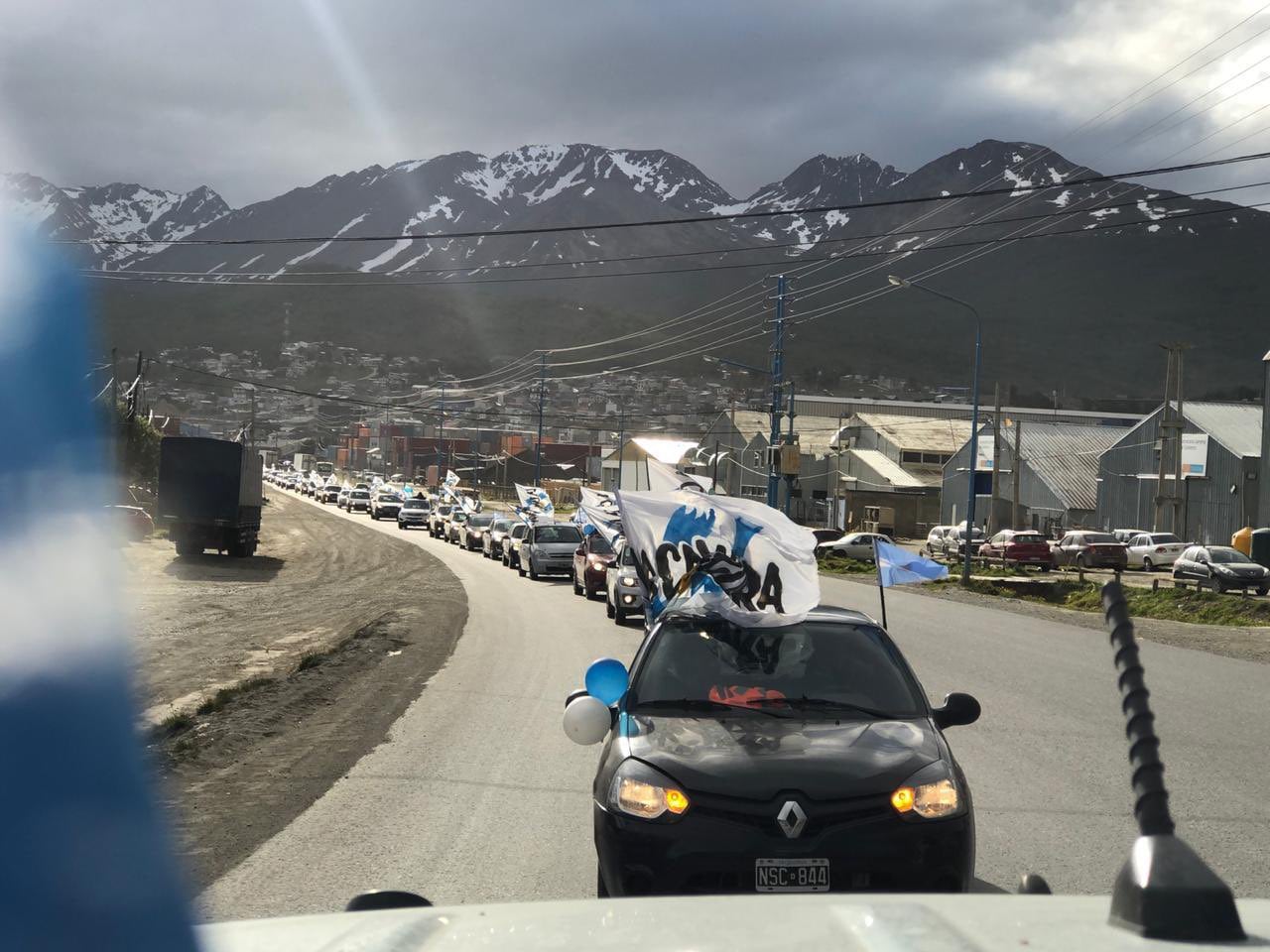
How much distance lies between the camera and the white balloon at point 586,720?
6.23 meters

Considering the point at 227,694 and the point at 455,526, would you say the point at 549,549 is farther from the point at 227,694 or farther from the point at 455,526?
the point at 227,694

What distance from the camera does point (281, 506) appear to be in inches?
3597

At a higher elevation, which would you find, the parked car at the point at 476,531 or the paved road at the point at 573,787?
the paved road at the point at 573,787

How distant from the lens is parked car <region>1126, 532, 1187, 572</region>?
1964 inches

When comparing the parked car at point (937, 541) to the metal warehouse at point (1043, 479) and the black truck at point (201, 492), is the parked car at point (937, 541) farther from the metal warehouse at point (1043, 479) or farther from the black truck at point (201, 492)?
the black truck at point (201, 492)

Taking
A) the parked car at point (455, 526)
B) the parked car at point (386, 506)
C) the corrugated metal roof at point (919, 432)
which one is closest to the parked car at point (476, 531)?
→ the parked car at point (455, 526)

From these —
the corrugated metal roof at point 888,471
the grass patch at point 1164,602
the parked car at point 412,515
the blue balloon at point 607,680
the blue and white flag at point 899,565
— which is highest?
the corrugated metal roof at point 888,471

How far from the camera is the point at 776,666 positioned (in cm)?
691

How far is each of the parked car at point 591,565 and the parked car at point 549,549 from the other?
16.7ft

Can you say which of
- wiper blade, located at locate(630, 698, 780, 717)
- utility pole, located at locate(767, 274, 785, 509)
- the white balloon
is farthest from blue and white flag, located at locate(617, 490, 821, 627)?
utility pole, located at locate(767, 274, 785, 509)

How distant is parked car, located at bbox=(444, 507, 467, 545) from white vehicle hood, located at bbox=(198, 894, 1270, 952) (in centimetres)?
5499

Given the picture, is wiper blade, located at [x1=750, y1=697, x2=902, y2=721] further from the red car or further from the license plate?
the red car

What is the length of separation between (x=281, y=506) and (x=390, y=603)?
6615 centimetres

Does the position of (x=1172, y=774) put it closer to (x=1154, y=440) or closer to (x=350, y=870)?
Result: (x=350, y=870)
